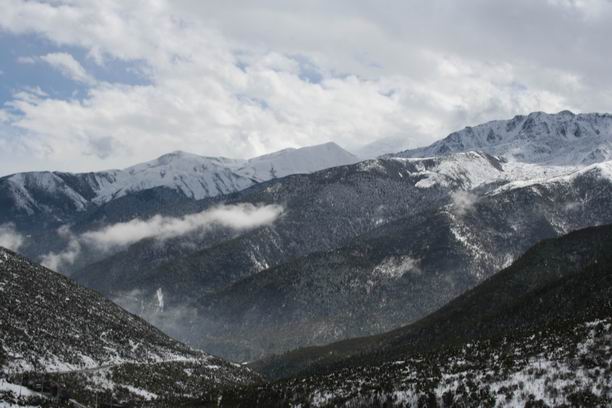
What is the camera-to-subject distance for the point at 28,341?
7259 inches

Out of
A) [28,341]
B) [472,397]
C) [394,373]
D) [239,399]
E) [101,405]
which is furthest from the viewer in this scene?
[28,341]

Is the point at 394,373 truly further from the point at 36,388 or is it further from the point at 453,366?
the point at 36,388

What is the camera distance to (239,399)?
562 feet

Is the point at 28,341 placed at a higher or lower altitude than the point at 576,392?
higher

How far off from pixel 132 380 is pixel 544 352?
11513 centimetres

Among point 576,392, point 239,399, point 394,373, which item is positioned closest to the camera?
point 576,392

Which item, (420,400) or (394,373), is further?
(394,373)

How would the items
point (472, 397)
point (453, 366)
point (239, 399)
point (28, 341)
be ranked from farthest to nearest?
point (28, 341) → point (239, 399) → point (453, 366) → point (472, 397)

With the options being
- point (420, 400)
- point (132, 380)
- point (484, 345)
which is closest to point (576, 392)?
point (420, 400)

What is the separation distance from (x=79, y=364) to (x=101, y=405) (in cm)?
3568

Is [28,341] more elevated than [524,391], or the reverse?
[28,341]

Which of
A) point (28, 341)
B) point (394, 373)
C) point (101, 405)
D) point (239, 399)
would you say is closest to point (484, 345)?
point (394, 373)

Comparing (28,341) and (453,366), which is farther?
(28,341)

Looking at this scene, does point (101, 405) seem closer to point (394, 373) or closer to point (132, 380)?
point (132, 380)
